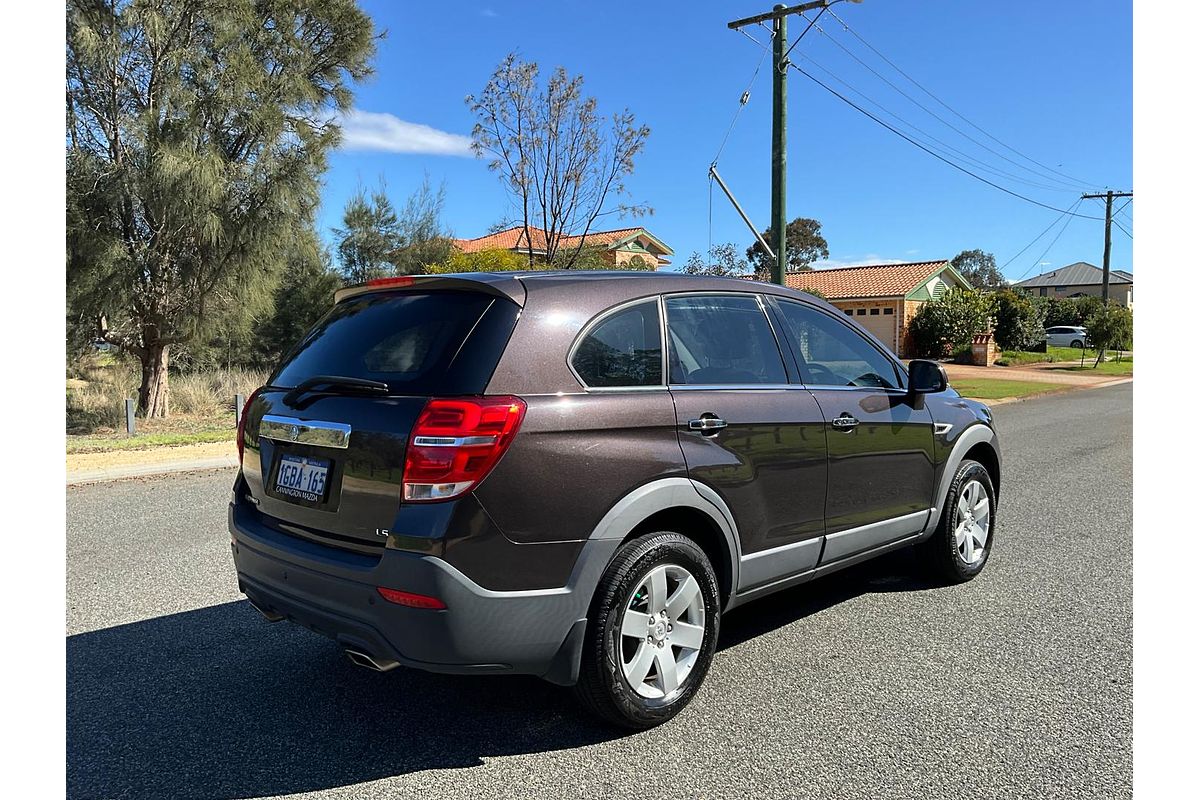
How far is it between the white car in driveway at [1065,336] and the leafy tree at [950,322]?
17.4 m

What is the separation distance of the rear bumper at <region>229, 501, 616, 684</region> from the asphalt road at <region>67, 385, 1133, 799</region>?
1.45 feet

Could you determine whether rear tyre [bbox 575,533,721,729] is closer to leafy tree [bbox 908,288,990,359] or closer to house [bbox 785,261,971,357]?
house [bbox 785,261,971,357]

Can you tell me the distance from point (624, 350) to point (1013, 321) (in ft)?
144

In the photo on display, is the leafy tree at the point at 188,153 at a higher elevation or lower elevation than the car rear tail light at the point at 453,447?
higher

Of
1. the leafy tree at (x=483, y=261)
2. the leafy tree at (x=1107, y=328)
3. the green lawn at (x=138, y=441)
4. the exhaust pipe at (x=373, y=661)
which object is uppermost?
the leafy tree at (x=483, y=261)

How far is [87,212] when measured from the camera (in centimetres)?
1585

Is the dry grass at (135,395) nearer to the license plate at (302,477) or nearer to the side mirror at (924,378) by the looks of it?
the license plate at (302,477)

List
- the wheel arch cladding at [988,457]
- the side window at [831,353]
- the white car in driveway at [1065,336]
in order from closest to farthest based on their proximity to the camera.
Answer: the side window at [831,353]
the wheel arch cladding at [988,457]
the white car in driveway at [1065,336]

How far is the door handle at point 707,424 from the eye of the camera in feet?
11.6

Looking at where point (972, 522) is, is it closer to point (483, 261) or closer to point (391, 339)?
point (391, 339)

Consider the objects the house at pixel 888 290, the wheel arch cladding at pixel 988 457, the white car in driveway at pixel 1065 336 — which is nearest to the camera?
the wheel arch cladding at pixel 988 457

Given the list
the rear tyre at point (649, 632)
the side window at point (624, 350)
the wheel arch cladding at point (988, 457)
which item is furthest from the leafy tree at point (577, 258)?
the rear tyre at point (649, 632)

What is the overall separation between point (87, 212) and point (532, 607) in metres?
16.4

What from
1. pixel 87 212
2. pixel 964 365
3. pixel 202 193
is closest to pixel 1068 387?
pixel 964 365
